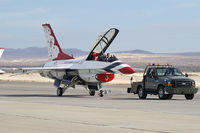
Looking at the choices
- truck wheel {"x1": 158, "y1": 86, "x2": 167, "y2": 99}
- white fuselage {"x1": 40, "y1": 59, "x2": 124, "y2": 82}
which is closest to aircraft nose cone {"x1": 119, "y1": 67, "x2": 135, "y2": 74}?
white fuselage {"x1": 40, "y1": 59, "x2": 124, "y2": 82}

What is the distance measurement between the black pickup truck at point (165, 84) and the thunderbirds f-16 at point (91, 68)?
46.2 inches

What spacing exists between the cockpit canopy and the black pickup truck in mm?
3899

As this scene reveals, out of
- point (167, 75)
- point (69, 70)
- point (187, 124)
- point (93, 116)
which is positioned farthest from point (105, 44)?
point (187, 124)

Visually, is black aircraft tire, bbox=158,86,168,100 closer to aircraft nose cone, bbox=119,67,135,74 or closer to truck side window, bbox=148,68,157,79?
truck side window, bbox=148,68,157,79

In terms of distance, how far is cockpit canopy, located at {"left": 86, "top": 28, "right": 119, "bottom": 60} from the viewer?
121 feet

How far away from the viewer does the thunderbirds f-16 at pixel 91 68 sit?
34938 millimetres

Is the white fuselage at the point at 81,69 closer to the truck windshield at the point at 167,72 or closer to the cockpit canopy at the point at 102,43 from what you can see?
the cockpit canopy at the point at 102,43

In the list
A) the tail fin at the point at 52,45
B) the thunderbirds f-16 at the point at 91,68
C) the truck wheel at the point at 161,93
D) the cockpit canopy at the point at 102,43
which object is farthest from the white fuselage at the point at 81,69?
the truck wheel at the point at 161,93

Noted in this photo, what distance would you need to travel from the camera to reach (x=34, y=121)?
706 inches

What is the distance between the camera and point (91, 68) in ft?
119

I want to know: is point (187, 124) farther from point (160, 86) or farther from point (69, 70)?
point (69, 70)

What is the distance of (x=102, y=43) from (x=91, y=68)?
78.8 inches

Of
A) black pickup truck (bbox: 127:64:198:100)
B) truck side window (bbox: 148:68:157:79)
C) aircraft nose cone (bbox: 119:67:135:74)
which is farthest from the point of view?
aircraft nose cone (bbox: 119:67:135:74)

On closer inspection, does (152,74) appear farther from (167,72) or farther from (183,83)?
(183,83)
